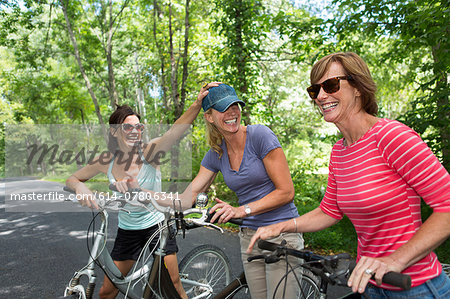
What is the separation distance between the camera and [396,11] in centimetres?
588

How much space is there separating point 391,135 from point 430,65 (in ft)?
15.7

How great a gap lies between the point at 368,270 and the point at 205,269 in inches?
101

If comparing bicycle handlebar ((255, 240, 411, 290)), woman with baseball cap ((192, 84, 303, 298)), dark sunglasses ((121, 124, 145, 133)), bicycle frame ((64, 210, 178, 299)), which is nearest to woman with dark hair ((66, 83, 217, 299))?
dark sunglasses ((121, 124, 145, 133))

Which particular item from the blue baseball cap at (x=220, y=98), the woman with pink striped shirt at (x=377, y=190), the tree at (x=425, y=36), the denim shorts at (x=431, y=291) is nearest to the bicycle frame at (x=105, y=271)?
the blue baseball cap at (x=220, y=98)

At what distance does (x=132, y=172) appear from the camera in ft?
10.9

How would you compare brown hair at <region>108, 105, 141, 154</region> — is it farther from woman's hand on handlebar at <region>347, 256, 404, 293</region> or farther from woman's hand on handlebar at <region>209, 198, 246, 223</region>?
woman's hand on handlebar at <region>347, 256, 404, 293</region>

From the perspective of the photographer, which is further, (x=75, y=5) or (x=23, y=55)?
(x=23, y=55)

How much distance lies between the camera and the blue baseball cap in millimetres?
2453

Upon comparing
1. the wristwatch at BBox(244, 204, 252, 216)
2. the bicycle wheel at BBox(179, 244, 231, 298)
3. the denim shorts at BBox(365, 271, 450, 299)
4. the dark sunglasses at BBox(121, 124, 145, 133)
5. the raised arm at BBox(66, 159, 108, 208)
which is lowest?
the bicycle wheel at BBox(179, 244, 231, 298)

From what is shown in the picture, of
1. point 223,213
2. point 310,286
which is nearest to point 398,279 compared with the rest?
point 223,213

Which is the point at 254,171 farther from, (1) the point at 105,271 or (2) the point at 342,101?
(1) the point at 105,271

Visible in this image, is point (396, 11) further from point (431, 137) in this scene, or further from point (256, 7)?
point (256, 7)

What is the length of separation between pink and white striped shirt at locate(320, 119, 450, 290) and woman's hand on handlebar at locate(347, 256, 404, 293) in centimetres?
20

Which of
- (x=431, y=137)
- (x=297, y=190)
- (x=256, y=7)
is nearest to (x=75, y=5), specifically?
(x=256, y=7)
